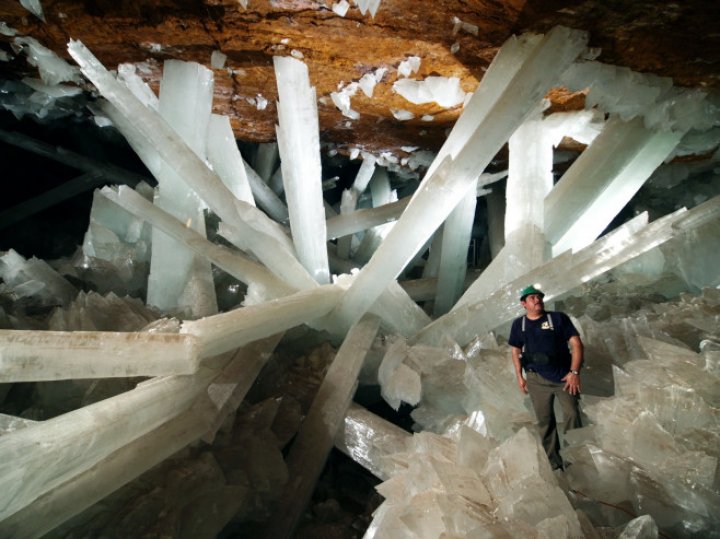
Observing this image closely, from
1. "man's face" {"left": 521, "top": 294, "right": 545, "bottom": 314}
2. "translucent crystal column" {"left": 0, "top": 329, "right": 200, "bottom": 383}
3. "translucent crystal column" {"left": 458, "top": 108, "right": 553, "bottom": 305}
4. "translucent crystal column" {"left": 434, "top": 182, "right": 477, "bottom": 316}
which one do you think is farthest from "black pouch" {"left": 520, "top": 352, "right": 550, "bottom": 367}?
"translucent crystal column" {"left": 434, "top": 182, "right": 477, "bottom": 316}

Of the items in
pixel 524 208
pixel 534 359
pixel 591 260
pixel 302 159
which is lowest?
pixel 534 359

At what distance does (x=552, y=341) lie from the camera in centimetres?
223

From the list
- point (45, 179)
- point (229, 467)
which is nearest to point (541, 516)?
point (229, 467)

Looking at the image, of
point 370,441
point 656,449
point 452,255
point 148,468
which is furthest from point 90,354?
point 452,255

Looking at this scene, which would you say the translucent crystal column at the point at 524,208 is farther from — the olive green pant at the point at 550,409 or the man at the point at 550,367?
the olive green pant at the point at 550,409

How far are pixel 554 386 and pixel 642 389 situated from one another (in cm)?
39

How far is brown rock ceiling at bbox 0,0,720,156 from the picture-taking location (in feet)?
7.19

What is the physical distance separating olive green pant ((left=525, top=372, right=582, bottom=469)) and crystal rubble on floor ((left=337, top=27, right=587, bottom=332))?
3.77 feet

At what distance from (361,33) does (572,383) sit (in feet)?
7.65

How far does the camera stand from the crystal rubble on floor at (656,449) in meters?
1.63

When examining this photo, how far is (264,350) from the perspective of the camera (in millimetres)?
2707

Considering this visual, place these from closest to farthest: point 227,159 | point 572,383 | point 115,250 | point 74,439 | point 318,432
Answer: point 74,439, point 572,383, point 318,432, point 227,159, point 115,250

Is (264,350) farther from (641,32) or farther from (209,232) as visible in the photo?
(641,32)

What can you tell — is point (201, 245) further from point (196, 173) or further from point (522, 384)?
point (522, 384)
